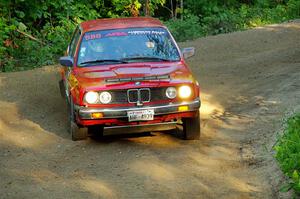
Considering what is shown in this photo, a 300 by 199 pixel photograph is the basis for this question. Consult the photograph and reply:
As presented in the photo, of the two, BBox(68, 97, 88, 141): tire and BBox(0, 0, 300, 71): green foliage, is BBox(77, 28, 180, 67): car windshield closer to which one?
BBox(68, 97, 88, 141): tire

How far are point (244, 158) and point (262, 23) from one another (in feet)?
38.9

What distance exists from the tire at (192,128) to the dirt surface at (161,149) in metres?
0.12

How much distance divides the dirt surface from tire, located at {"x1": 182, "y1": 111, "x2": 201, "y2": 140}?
0.40ft

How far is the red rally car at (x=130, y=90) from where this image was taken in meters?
7.96

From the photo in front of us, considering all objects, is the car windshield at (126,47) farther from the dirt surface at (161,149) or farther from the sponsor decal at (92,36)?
the dirt surface at (161,149)

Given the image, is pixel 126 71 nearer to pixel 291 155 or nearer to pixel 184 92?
pixel 184 92

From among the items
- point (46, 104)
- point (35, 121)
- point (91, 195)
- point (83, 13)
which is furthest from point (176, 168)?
point (83, 13)

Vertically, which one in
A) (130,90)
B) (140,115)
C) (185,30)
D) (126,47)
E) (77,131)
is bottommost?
(185,30)

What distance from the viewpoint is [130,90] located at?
796 cm

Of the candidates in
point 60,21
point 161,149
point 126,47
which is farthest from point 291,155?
point 60,21

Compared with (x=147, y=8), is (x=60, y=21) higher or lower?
higher

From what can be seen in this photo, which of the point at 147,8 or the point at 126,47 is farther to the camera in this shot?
the point at 147,8

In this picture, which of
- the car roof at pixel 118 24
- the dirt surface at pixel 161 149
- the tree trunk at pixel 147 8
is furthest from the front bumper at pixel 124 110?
the tree trunk at pixel 147 8

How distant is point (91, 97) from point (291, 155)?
9.34 feet
